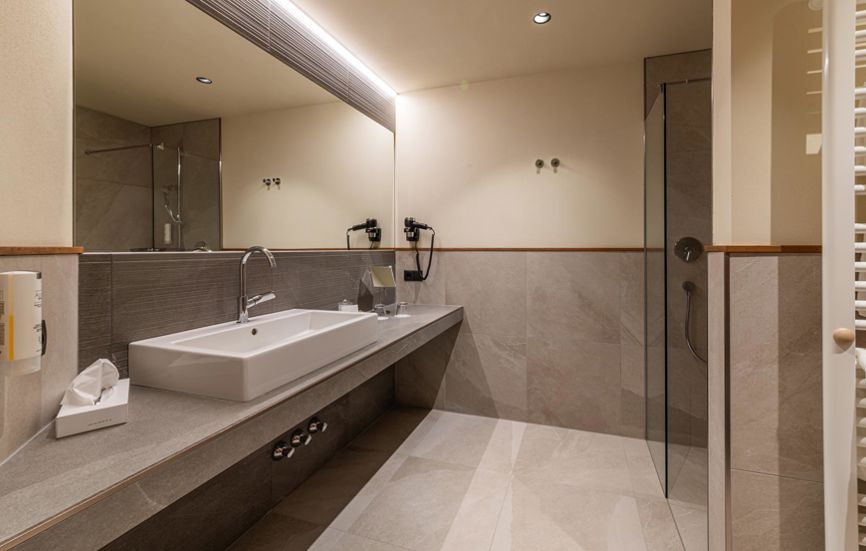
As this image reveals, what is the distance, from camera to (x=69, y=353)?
101 cm

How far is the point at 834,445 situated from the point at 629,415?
1690 millimetres

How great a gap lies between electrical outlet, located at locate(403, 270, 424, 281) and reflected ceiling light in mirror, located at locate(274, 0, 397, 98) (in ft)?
4.30

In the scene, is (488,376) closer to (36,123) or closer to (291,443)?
(291,443)

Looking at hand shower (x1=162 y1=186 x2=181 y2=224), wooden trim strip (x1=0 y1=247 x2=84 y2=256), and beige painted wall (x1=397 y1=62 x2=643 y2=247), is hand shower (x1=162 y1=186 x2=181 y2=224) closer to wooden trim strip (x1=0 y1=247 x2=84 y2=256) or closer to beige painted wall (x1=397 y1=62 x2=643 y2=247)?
wooden trim strip (x1=0 y1=247 x2=84 y2=256)

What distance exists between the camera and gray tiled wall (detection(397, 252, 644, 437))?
245cm

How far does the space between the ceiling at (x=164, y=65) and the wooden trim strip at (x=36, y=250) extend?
430 millimetres

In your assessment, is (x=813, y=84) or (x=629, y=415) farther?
(x=629, y=415)

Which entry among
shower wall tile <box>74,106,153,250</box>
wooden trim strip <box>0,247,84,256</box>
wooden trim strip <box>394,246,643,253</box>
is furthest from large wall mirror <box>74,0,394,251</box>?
wooden trim strip <box>394,246,643,253</box>

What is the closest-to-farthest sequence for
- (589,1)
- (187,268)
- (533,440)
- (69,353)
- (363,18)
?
(69,353)
(187,268)
(589,1)
(363,18)
(533,440)

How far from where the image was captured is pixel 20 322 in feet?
2.59

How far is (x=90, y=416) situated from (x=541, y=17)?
2.38 m

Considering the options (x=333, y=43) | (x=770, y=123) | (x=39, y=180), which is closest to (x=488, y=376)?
(x=770, y=123)

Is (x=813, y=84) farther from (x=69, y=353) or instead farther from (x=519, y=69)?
(x=69, y=353)

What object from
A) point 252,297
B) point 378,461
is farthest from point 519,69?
point 378,461
